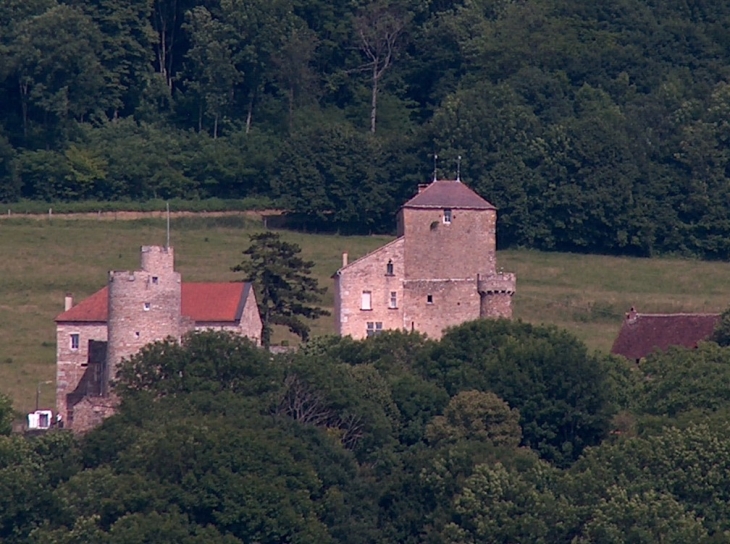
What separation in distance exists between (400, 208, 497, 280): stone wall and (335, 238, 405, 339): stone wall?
532 mm

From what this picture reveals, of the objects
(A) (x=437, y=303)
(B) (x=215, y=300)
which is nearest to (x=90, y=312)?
(B) (x=215, y=300)

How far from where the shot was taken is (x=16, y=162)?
10450 cm

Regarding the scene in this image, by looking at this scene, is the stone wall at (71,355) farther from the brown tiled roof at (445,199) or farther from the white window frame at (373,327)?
the brown tiled roof at (445,199)

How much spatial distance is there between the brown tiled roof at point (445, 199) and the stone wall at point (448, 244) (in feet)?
0.52

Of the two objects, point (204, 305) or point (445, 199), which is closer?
point (204, 305)

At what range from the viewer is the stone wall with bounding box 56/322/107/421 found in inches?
2943

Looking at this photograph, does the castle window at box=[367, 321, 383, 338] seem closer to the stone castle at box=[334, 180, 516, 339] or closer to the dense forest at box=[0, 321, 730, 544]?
the stone castle at box=[334, 180, 516, 339]

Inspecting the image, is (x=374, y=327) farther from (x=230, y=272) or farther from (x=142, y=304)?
(x=230, y=272)

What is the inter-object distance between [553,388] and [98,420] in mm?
12881

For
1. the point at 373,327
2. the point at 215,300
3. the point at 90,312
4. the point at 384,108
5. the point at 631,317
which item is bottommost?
→ the point at 373,327

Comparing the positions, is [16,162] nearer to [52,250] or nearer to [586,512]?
[52,250]

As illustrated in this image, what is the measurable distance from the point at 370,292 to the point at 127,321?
11613mm

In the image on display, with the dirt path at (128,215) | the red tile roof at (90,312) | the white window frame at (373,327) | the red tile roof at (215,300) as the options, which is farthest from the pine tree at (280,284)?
the dirt path at (128,215)

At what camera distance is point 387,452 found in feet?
228
